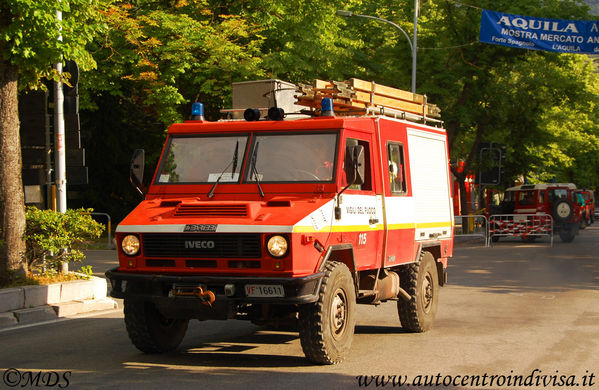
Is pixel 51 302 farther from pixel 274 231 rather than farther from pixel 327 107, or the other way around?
pixel 274 231

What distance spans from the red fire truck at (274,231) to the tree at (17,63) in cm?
410

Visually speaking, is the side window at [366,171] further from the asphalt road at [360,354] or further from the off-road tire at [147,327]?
the off-road tire at [147,327]

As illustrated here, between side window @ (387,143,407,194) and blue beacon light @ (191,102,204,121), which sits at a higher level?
blue beacon light @ (191,102,204,121)

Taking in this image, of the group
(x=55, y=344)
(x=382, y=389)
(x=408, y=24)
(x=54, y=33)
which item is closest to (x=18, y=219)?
(x=54, y=33)

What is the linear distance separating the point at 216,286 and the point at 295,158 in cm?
179

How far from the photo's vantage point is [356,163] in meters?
8.88

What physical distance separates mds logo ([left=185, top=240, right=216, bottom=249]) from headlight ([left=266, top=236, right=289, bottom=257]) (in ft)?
2.02

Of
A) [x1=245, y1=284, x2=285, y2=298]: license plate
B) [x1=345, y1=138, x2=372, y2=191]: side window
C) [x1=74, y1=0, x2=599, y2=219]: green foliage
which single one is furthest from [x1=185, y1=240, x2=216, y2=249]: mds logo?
[x1=74, y1=0, x2=599, y2=219]: green foliage

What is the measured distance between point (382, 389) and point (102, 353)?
348 centimetres

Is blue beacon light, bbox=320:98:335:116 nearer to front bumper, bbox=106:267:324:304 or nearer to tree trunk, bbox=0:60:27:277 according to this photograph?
front bumper, bbox=106:267:324:304

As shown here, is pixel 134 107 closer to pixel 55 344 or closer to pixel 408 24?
pixel 408 24

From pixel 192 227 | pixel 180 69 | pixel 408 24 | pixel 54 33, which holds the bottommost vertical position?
pixel 192 227

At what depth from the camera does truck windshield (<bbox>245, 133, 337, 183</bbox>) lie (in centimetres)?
925

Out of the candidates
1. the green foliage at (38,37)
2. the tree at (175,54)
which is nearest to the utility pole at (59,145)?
the green foliage at (38,37)
